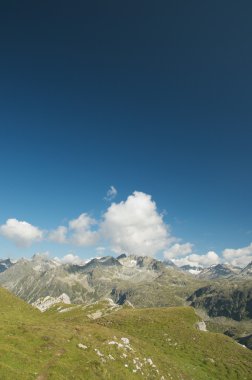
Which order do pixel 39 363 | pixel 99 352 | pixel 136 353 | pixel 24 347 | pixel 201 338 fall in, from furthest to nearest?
pixel 201 338, pixel 136 353, pixel 99 352, pixel 24 347, pixel 39 363

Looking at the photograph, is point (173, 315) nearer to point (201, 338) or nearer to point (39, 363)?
point (201, 338)

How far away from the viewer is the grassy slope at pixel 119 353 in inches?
1420

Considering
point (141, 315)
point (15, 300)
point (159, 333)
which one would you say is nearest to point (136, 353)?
point (159, 333)

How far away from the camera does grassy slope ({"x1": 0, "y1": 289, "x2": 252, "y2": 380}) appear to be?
3606 centimetres

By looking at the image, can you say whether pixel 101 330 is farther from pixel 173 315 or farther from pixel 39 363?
pixel 173 315

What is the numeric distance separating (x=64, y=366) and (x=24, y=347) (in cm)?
626

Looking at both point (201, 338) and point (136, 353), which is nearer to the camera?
point (136, 353)

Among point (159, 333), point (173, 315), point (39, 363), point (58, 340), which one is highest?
point (173, 315)

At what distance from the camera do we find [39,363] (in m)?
36.0

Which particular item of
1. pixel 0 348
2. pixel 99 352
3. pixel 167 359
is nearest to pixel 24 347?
pixel 0 348

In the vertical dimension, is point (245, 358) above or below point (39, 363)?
above

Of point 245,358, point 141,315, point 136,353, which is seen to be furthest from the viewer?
point 141,315

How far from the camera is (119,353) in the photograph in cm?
4500

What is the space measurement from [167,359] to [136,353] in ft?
26.3
